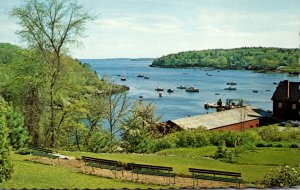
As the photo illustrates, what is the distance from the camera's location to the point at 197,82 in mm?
5496

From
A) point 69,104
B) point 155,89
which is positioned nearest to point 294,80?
point 155,89

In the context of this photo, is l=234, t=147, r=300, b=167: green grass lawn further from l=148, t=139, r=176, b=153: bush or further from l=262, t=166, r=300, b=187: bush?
l=148, t=139, r=176, b=153: bush

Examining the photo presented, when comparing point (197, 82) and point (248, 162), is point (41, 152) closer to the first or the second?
point (197, 82)

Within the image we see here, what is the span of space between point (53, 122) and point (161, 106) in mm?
1215

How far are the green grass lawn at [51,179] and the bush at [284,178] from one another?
110 cm

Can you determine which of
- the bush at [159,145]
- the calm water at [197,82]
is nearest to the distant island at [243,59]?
the calm water at [197,82]

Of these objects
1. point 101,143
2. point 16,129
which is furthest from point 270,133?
point 16,129

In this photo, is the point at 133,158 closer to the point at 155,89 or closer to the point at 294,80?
the point at 155,89

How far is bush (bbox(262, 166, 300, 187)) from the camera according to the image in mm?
5066

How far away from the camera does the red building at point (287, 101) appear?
17.0 feet

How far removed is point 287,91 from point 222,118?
6.87 ft

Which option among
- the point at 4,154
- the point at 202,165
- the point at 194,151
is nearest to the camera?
the point at 4,154

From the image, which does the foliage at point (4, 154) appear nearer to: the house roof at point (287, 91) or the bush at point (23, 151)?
the bush at point (23, 151)

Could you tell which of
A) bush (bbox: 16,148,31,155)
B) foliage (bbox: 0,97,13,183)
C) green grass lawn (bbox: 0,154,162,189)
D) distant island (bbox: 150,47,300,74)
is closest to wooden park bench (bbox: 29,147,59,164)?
bush (bbox: 16,148,31,155)
